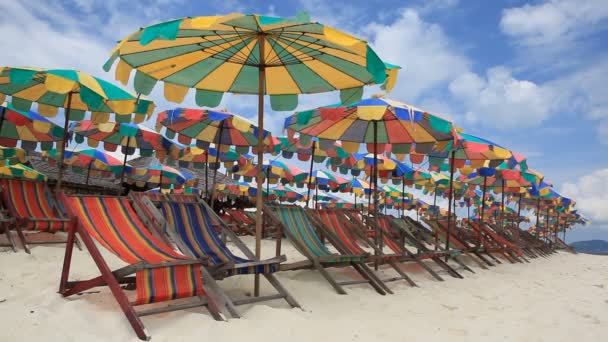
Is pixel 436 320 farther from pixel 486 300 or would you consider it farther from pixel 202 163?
pixel 202 163

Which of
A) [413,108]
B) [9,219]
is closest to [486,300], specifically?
[413,108]

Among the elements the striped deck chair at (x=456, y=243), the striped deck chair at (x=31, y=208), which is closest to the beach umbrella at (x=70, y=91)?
the striped deck chair at (x=31, y=208)

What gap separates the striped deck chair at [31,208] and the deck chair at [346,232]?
2.82m

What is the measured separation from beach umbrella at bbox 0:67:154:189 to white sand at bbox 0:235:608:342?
5.60 feet

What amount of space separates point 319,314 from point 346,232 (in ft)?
6.60

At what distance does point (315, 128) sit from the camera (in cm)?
574

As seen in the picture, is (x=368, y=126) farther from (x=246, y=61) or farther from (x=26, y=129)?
(x=26, y=129)

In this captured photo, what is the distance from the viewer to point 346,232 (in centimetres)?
512

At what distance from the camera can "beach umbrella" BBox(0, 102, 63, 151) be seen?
6962mm

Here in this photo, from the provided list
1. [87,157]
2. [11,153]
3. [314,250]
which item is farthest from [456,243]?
[11,153]

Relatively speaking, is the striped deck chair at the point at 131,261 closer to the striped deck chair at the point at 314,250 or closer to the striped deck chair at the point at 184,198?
the striped deck chair at the point at 184,198

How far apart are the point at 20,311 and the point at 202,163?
7.72 meters

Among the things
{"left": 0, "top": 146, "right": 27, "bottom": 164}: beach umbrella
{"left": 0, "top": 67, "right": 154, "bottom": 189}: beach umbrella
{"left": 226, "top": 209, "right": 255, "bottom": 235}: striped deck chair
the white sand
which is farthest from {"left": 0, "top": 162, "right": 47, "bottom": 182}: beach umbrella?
the white sand

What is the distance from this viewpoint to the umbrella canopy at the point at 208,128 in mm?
6059
